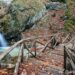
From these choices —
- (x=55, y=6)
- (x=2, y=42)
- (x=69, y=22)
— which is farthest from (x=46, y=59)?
(x=55, y=6)

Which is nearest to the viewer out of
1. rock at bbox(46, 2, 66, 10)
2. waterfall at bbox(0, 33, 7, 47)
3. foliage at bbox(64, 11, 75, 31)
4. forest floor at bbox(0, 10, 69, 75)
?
forest floor at bbox(0, 10, 69, 75)

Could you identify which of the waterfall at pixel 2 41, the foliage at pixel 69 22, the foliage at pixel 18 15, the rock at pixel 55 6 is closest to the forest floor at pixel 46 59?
the rock at pixel 55 6

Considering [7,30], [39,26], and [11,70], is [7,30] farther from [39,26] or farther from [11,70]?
[11,70]

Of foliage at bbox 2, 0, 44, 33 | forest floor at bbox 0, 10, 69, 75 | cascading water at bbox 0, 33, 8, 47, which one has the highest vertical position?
foliage at bbox 2, 0, 44, 33

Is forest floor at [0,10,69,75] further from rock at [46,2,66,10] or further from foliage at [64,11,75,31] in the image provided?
foliage at [64,11,75,31]

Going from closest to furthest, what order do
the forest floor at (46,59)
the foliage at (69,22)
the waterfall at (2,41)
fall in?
the forest floor at (46,59) → the waterfall at (2,41) → the foliage at (69,22)

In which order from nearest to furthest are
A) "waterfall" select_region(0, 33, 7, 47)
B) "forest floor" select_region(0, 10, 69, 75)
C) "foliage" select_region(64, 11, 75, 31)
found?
"forest floor" select_region(0, 10, 69, 75), "waterfall" select_region(0, 33, 7, 47), "foliage" select_region(64, 11, 75, 31)

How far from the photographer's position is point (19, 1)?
18094 mm

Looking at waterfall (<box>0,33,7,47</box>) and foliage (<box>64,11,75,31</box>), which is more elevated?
foliage (<box>64,11,75,31</box>)

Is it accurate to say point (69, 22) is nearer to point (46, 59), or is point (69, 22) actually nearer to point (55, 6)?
point (55, 6)

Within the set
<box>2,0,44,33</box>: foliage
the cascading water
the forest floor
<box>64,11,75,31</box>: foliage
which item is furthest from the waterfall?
<box>64,11,75,31</box>: foliage

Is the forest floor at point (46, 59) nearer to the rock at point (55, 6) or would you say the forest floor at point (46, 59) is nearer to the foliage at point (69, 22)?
the rock at point (55, 6)

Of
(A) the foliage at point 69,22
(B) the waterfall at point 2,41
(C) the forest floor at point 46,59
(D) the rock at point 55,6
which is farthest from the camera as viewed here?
(D) the rock at point 55,6

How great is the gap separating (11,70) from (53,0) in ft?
76.4
